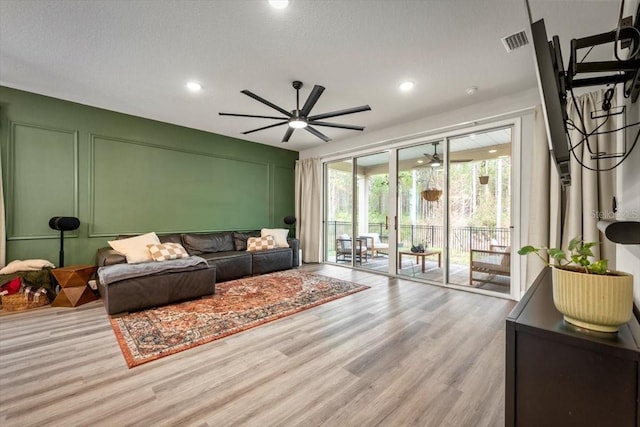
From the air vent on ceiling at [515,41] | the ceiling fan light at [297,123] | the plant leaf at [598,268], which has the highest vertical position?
the air vent on ceiling at [515,41]

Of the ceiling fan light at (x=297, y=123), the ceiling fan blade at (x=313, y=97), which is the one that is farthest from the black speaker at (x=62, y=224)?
the ceiling fan blade at (x=313, y=97)

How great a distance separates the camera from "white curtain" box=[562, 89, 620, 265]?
2777mm

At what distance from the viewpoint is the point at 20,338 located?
2.47m

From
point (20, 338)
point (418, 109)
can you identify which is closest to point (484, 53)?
point (418, 109)

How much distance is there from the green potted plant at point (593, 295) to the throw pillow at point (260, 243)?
4.67 meters

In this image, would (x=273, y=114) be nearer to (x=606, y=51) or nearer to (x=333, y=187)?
(x=333, y=187)

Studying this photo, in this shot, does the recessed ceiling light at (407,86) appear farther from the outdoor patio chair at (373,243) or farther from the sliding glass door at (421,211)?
the outdoor patio chair at (373,243)

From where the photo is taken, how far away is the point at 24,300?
3160 millimetres

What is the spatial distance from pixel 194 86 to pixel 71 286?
114 inches

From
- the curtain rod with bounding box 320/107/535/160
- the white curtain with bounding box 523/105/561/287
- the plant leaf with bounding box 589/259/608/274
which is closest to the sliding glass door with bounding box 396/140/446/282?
the curtain rod with bounding box 320/107/535/160

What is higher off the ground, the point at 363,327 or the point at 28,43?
the point at 28,43

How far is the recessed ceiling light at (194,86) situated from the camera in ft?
10.7

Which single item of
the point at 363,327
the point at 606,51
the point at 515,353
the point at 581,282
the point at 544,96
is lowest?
the point at 363,327

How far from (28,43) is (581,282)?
4273 mm
